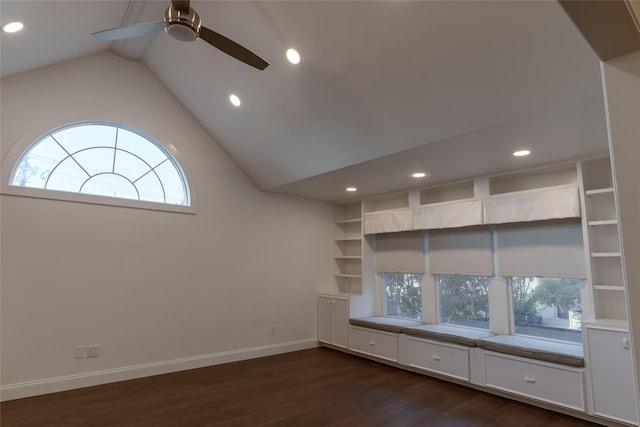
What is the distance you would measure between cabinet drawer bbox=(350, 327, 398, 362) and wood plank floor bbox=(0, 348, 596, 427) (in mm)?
309

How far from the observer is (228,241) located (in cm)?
500

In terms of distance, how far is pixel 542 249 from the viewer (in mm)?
3881

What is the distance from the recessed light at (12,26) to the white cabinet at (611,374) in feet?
17.4

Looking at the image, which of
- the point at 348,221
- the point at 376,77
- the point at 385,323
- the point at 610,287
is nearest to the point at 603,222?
the point at 610,287

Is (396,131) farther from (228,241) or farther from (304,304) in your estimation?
(304,304)

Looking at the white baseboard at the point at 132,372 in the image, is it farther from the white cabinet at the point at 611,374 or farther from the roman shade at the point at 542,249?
the white cabinet at the point at 611,374

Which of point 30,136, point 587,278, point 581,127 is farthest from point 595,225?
point 30,136

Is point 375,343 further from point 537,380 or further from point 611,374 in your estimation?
point 611,374

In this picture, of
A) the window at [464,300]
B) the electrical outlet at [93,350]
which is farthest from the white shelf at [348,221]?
the electrical outlet at [93,350]

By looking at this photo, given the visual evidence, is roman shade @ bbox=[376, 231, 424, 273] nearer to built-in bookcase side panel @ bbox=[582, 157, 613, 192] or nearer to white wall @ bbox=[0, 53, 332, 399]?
white wall @ bbox=[0, 53, 332, 399]

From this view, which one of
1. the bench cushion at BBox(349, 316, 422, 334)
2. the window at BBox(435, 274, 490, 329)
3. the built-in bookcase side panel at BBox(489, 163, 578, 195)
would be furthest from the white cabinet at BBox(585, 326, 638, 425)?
the bench cushion at BBox(349, 316, 422, 334)

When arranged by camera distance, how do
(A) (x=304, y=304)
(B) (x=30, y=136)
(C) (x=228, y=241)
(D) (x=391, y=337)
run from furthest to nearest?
(A) (x=304, y=304)
(C) (x=228, y=241)
(D) (x=391, y=337)
(B) (x=30, y=136)

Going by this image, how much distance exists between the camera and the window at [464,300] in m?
4.46

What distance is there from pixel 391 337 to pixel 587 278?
226 cm
